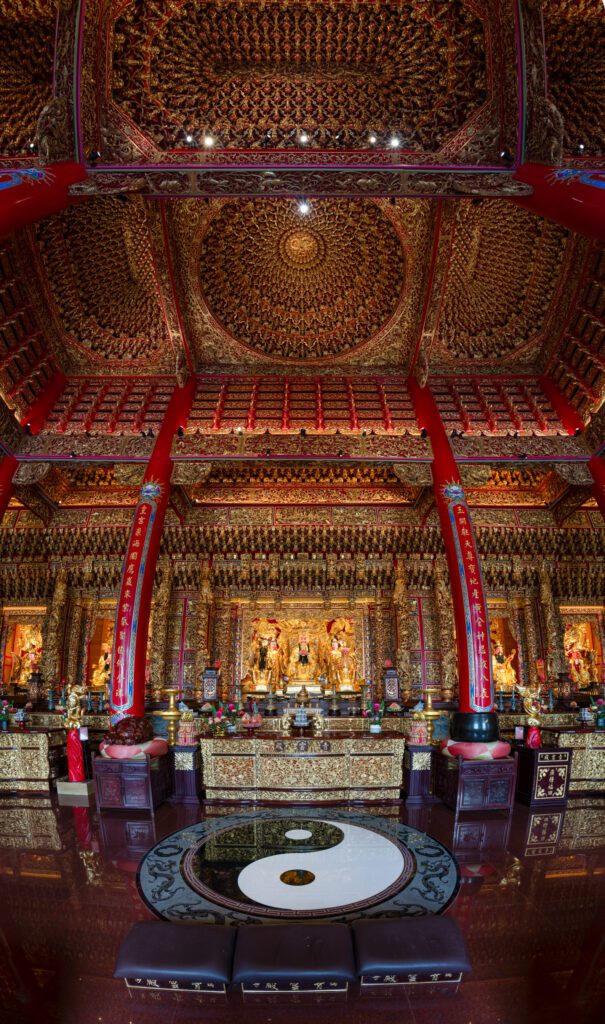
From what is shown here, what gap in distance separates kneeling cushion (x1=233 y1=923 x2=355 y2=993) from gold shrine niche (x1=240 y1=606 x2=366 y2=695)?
26.2 ft

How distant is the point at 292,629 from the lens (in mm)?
11500

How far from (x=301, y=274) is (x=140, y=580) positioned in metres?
6.05

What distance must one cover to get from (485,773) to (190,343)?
8433mm

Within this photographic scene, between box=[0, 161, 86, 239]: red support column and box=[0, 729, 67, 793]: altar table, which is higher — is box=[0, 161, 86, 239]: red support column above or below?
above

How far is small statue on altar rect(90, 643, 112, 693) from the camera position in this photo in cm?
1129

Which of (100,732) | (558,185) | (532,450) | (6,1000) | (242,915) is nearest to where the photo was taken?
(6,1000)

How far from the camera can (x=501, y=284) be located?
30.6 ft

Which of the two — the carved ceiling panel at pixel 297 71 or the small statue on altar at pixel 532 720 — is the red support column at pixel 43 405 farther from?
the small statue on altar at pixel 532 720

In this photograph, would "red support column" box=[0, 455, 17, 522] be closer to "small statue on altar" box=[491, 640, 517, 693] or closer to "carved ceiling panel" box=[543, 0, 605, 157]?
"carved ceiling panel" box=[543, 0, 605, 157]

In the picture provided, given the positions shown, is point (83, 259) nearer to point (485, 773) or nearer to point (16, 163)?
point (16, 163)

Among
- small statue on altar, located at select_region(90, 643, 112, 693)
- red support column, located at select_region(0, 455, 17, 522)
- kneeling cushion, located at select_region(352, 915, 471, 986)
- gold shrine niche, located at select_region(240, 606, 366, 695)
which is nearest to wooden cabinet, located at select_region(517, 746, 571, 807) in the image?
kneeling cushion, located at select_region(352, 915, 471, 986)

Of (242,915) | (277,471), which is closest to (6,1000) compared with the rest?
(242,915)

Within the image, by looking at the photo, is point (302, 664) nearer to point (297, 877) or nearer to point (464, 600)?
point (464, 600)

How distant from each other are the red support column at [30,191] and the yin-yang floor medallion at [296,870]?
22.4 ft
